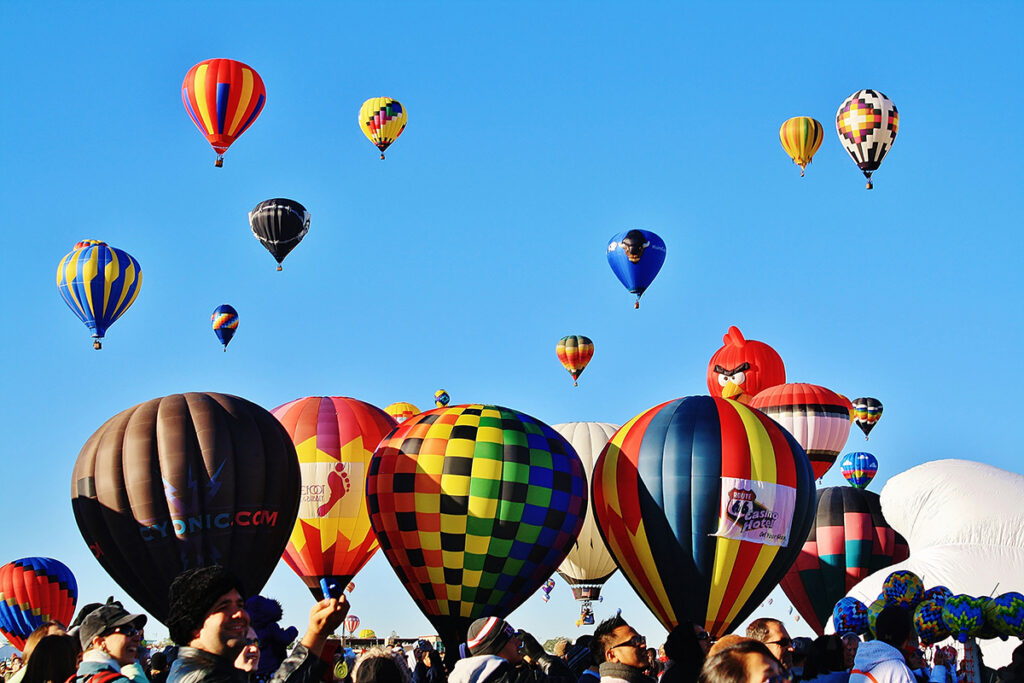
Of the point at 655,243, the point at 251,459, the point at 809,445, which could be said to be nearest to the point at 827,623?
the point at 809,445

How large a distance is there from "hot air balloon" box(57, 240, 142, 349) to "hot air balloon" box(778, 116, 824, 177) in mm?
15611

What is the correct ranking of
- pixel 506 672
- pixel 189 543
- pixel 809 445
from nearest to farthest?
pixel 506 672 < pixel 189 543 < pixel 809 445

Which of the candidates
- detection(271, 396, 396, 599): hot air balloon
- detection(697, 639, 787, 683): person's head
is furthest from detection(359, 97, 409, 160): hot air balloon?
detection(697, 639, 787, 683): person's head

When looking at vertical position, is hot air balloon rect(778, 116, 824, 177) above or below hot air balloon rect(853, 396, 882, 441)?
above

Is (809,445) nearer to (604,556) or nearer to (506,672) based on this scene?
(604,556)

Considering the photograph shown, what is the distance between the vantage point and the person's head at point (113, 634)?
454 cm

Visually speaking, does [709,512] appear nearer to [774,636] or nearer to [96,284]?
[774,636]

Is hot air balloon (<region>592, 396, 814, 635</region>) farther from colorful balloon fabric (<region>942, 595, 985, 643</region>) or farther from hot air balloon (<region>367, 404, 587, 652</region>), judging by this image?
colorful balloon fabric (<region>942, 595, 985, 643</region>)

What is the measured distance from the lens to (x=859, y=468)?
3002 cm

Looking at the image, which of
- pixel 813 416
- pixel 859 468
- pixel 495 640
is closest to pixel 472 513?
pixel 495 640

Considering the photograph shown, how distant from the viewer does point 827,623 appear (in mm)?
24219

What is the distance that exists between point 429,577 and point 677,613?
11.7 ft

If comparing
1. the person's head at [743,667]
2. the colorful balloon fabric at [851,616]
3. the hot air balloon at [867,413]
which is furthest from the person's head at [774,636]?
the hot air balloon at [867,413]

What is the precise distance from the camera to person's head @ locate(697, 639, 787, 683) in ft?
10.6
